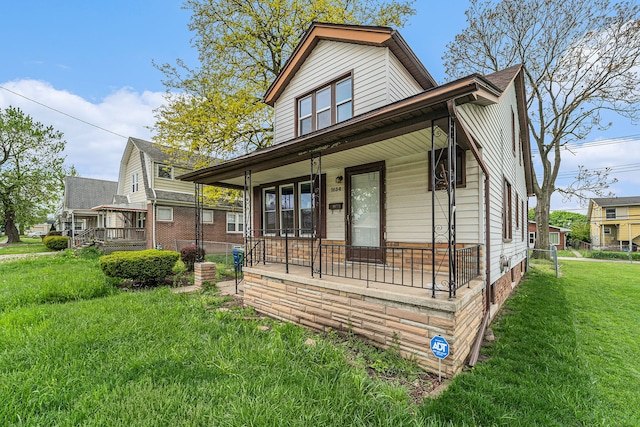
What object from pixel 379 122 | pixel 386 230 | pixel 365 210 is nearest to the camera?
pixel 379 122

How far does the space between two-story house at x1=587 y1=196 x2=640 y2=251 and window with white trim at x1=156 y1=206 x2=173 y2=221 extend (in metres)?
37.0

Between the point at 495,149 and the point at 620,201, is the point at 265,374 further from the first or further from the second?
the point at 620,201

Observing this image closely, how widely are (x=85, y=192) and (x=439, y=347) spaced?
30.9 meters

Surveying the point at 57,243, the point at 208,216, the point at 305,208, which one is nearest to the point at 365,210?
the point at 305,208

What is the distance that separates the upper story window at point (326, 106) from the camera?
719 cm

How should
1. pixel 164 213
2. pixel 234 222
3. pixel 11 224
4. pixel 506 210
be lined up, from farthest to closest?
pixel 11 224, pixel 234 222, pixel 164 213, pixel 506 210

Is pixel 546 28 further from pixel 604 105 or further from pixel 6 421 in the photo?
pixel 6 421

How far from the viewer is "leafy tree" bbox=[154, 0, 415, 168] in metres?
10.5

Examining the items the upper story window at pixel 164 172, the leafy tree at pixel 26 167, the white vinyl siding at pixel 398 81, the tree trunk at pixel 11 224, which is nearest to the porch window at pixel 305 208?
the white vinyl siding at pixel 398 81

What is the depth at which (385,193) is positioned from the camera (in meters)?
6.02

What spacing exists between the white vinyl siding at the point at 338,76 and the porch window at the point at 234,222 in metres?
12.2

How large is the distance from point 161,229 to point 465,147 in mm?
16589

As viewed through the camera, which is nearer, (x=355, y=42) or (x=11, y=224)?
(x=355, y=42)

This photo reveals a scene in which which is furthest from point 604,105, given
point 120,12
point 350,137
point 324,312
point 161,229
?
point 161,229
